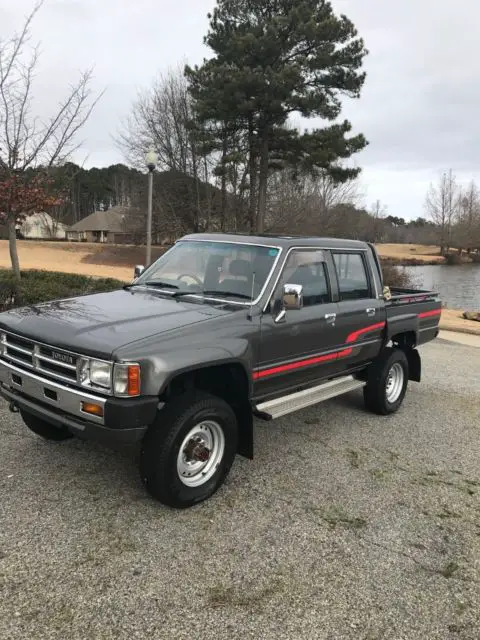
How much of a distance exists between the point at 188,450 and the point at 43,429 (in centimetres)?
156

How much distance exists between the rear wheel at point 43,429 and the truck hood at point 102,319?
3.10 ft

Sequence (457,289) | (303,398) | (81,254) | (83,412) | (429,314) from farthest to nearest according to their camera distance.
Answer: (81,254)
(457,289)
(429,314)
(303,398)
(83,412)

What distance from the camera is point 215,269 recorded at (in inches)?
179

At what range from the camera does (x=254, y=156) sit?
28016 millimetres

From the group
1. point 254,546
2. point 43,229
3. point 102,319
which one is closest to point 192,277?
point 102,319

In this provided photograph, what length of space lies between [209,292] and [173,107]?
109ft

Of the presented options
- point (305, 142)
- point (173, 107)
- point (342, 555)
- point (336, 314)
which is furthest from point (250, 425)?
point (173, 107)

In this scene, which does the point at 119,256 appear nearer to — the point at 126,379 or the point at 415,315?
the point at 415,315

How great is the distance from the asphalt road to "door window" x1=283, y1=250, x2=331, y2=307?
1.41 meters

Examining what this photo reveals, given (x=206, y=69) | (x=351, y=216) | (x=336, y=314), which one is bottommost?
(x=336, y=314)

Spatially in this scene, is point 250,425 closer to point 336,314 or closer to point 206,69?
point 336,314

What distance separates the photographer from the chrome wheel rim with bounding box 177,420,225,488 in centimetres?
358

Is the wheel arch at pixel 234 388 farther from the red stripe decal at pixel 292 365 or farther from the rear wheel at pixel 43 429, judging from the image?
the rear wheel at pixel 43 429

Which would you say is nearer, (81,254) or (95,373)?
(95,373)
